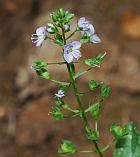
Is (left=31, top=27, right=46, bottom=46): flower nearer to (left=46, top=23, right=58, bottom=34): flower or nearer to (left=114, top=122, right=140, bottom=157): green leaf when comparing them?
(left=46, top=23, right=58, bottom=34): flower

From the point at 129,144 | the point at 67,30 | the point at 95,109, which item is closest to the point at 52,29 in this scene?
the point at 67,30

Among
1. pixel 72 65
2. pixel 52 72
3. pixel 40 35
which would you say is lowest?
pixel 52 72

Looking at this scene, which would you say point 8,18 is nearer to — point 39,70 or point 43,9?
point 43,9

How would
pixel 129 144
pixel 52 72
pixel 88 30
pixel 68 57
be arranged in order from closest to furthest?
pixel 68 57, pixel 88 30, pixel 129 144, pixel 52 72

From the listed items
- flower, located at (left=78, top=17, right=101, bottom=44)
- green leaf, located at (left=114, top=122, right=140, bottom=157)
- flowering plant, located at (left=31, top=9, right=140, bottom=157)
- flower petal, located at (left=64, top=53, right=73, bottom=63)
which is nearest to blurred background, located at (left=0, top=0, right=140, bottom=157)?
green leaf, located at (left=114, top=122, right=140, bottom=157)

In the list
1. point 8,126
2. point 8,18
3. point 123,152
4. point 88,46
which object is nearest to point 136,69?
point 88,46

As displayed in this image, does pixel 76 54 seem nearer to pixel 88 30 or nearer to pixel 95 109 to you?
pixel 88 30

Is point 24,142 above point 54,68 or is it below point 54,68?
below
